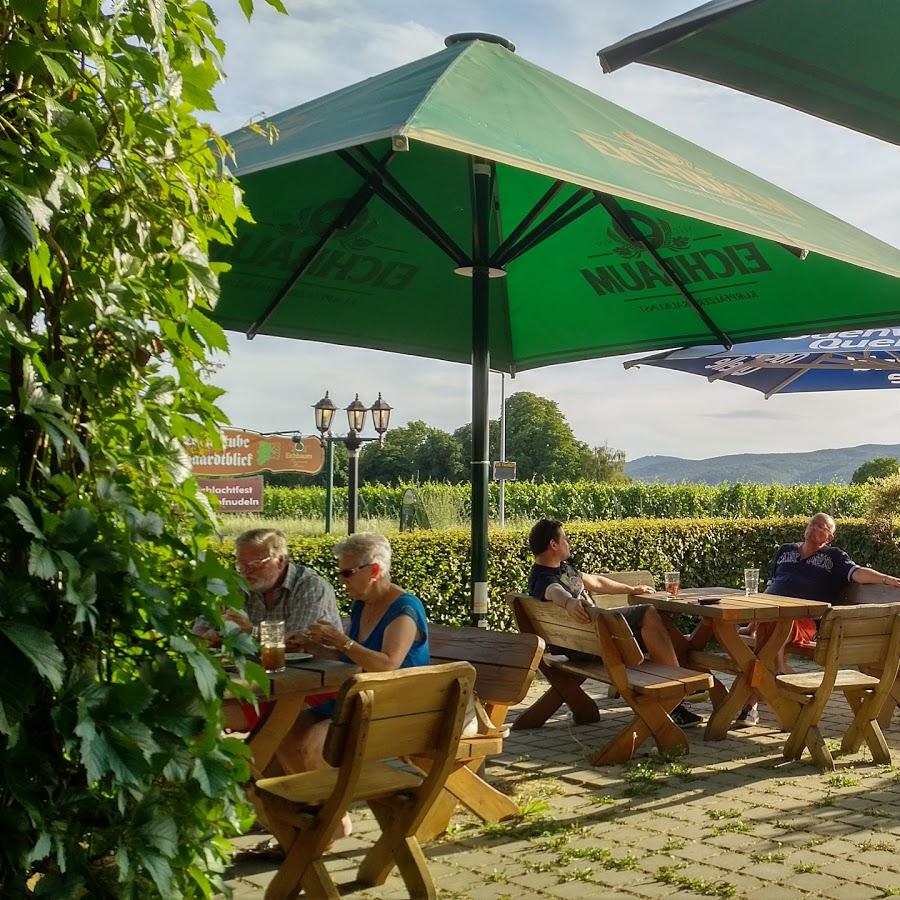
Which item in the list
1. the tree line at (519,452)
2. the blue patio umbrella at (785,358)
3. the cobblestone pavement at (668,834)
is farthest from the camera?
the tree line at (519,452)

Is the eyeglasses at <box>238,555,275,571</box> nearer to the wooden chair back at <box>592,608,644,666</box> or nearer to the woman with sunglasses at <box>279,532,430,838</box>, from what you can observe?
the woman with sunglasses at <box>279,532,430,838</box>

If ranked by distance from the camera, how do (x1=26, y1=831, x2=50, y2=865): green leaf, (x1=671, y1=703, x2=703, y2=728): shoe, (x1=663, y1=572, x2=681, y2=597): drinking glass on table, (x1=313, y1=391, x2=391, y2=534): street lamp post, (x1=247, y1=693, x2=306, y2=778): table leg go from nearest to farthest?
(x1=26, y1=831, x2=50, y2=865): green leaf < (x1=247, y1=693, x2=306, y2=778): table leg < (x1=671, y1=703, x2=703, y2=728): shoe < (x1=663, y1=572, x2=681, y2=597): drinking glass on table < (x1=313, y1=391, x2=391, y2=534): street lamp post

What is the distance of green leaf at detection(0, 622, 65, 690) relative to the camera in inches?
74.9

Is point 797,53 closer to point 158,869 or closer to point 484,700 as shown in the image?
point 158,869

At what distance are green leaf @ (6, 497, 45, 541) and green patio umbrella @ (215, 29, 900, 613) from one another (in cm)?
223

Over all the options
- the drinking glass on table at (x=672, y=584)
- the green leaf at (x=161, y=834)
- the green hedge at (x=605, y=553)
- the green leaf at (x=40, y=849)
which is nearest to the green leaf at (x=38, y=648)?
the green leaf at (x=40, y=849)

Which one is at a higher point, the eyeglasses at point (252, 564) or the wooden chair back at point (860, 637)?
the eyeglasses at point (252, 564)

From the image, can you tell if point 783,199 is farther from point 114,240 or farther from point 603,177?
point 114,240

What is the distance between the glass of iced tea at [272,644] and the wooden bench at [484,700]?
812mm

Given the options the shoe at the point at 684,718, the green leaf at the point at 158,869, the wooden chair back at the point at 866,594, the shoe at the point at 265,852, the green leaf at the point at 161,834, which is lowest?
the shoe at the point at 684,718

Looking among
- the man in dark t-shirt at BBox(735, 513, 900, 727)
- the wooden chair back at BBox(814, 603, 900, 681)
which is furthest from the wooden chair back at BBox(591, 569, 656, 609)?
the wooden chair back at BBox(814, 603, 900, 681)

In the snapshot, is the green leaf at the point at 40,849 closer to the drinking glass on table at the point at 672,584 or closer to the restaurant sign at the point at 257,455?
the drinking glass on table at the point at 672,584

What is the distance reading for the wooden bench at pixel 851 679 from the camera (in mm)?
6074

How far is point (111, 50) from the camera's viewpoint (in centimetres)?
221
